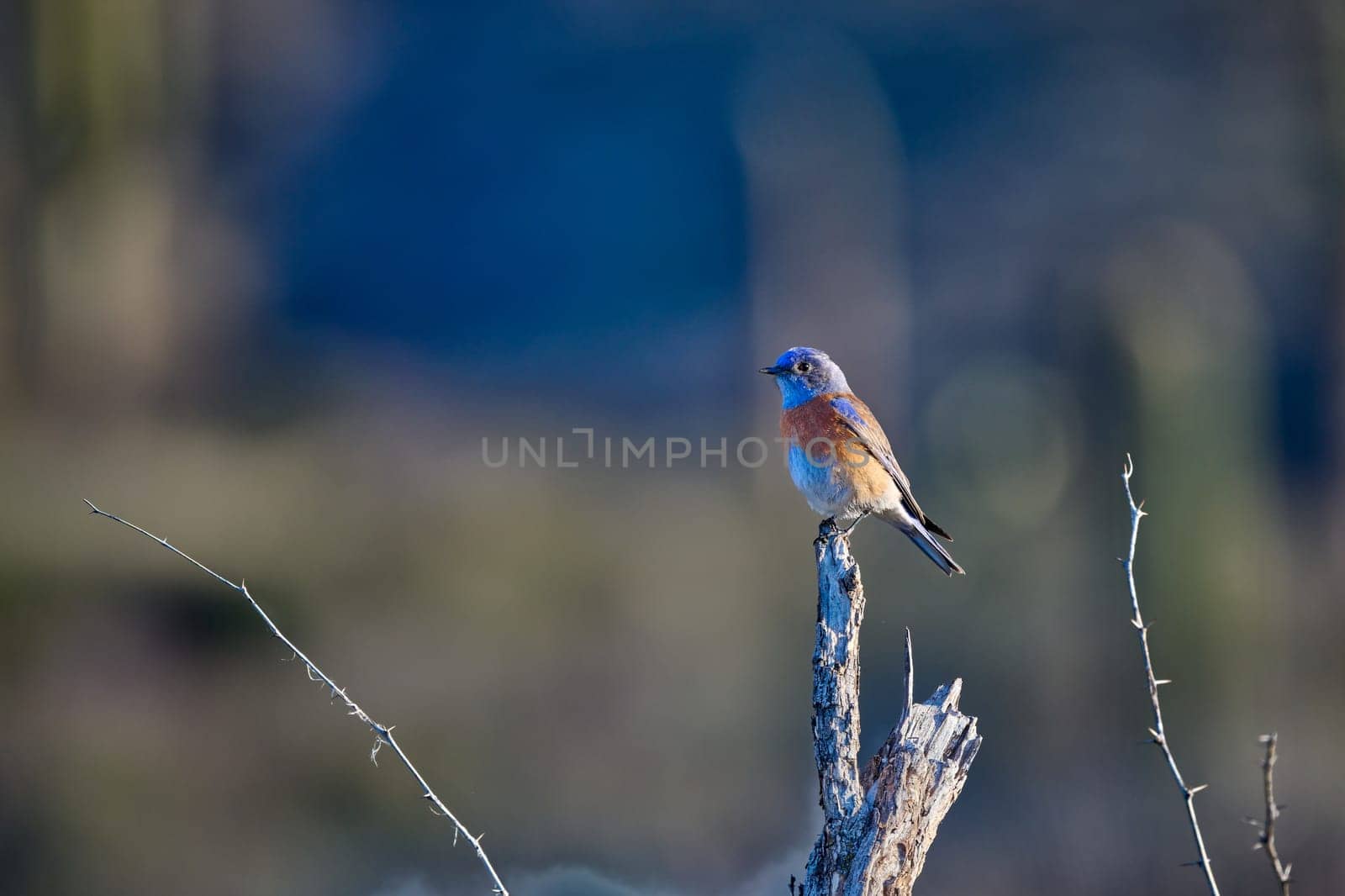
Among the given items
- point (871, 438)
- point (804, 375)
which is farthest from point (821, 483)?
point (804, 375)

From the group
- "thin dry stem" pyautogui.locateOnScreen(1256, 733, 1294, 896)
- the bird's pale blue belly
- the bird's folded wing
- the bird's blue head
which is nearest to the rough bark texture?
"thin dry stem" pyautogui.locateOnScreen(1256, 733, 1294, 896)

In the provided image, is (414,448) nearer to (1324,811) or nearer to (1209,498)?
(1209,498)

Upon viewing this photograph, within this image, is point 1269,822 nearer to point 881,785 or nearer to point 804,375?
point 881,785

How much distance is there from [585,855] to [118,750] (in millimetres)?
3748

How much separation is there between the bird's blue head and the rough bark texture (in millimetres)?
2013

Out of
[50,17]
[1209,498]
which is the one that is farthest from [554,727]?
[50,17]

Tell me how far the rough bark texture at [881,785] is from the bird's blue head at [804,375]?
2.01m

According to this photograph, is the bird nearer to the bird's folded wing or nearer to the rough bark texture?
the bird's folded wing

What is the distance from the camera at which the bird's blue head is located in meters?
4.40

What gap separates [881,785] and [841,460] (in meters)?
1.89

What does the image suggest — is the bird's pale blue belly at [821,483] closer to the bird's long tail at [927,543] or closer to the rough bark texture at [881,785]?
the bird's long tail at [927,543]

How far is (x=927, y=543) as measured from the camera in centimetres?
426

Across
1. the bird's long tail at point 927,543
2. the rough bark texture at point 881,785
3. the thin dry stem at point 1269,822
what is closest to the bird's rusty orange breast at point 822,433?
the bird's long tail at point 927,543

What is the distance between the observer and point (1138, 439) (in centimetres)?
1126
